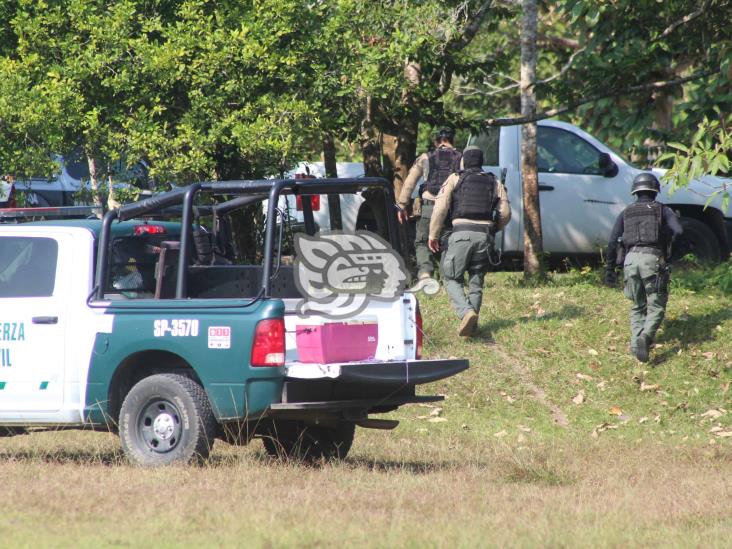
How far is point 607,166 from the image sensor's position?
1547 cm

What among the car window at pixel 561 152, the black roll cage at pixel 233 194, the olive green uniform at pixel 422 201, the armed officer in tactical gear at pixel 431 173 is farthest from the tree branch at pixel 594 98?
the black roll cage at pixel 233 194

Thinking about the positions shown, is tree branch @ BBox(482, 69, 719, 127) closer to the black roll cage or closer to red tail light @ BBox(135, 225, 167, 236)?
the black roll cage

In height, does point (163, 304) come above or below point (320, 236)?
below

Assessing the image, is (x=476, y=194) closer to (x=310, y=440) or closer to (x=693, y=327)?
(x=693, y=327)

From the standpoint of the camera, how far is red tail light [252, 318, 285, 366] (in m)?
7.53

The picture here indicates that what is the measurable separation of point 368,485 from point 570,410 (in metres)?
4.25

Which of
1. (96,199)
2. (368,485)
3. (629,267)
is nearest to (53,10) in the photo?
(96,199)

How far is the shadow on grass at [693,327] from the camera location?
41.7ft

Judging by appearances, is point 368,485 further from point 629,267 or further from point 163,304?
point 629,267

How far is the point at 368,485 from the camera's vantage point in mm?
7566

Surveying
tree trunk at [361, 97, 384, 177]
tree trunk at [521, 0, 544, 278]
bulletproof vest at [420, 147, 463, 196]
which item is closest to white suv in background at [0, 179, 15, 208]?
tree trunk at [361, 97, 384, 177]

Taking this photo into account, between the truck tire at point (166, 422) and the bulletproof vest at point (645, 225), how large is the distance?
221 inches

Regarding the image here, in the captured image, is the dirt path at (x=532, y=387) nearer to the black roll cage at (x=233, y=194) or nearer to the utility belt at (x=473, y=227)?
the utility belt at (x=473, y=227)

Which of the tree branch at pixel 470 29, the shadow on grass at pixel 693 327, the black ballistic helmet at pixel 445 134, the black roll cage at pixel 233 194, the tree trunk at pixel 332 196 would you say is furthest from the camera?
the tree trunk at pixel 332 196
